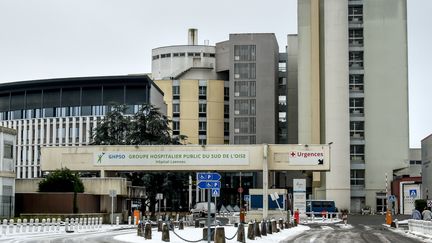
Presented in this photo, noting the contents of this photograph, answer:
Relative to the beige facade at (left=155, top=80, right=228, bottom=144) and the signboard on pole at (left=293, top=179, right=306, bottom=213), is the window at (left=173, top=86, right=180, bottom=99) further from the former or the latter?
the signboard on pole at (left=293, top=179, right=306, bottom=213)

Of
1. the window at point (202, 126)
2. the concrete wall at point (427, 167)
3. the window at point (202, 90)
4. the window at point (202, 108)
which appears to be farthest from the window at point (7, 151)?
the window at point (202, 108)

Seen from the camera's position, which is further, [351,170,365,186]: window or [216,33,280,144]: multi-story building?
[216,33,280,144]: multi-story building

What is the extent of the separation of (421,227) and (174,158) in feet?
117

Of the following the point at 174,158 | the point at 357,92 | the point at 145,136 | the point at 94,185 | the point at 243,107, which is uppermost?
the point at 357,92

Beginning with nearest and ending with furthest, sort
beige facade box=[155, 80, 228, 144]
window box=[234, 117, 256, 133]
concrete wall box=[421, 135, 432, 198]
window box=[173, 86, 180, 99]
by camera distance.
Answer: concrete wall box=[421, 135, 432, 198], window box=[234, 117, 256, 133], beige facade box=[155, 80, 228, 144], window box=[173, 86, 180, 99]

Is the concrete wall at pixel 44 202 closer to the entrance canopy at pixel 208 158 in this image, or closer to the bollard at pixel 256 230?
the entrance canopy at pixel 208 158

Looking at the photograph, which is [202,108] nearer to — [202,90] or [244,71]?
[202,90]

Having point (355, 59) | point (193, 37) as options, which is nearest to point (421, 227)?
point (355, 59)

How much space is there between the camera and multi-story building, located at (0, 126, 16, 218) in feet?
188

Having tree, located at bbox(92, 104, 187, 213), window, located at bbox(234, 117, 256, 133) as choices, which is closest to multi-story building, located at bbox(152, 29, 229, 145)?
window, located at bbox(234, 117, 256, 133)

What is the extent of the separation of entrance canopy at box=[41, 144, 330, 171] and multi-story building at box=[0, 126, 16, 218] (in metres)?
18.9

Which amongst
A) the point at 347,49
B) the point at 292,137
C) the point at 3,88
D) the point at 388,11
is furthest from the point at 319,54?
the point at 3,88

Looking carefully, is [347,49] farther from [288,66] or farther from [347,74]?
[288,66]

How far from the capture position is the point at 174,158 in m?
77.4
